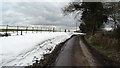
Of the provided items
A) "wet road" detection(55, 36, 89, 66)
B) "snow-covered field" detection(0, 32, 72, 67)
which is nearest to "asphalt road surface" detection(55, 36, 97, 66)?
"wet road" detection(55, 36, 89, 66)

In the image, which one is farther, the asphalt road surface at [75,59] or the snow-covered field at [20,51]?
the asphalt road surface at [75,59]

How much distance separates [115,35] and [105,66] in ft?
37.2

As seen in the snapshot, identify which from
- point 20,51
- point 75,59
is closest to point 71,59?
point 75,59

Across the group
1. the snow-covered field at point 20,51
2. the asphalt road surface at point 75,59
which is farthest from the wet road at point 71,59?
the snow-covered field at point 20,51

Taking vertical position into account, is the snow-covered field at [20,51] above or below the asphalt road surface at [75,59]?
above

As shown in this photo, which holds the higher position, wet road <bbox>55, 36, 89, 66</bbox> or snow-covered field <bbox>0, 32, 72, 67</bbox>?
snow-covered field <bbox>0, 32, 72, 67</bbox>

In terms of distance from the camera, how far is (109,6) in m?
40.9

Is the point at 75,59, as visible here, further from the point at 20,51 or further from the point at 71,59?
the point at 20,51

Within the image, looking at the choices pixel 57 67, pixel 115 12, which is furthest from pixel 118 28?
pixel 115 12

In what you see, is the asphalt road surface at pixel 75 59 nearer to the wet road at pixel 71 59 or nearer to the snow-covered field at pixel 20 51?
the wet road at pixel 71 59

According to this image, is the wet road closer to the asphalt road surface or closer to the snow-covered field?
the asphalt road surface

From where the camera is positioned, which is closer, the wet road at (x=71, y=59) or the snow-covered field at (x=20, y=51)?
the snow-covered field at (x=20, y=51)

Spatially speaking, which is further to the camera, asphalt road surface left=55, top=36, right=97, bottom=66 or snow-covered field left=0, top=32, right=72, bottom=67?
asphalt road surface left=55, top=36, right=97, bottom=66

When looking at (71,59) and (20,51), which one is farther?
(20,51)
